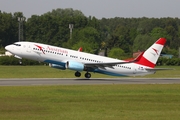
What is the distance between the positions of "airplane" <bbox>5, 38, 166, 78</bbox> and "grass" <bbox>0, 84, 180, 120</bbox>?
13337mm

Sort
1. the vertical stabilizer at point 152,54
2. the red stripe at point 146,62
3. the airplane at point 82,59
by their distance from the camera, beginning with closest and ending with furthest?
1. the airplane at point 82,59
2. the vertical stabilizer at point 152,54
3. the red stripe at point 146,62

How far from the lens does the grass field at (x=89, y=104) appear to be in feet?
82.8

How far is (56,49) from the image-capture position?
52969mm

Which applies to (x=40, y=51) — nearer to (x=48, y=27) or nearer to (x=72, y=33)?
(x=72, y=33)

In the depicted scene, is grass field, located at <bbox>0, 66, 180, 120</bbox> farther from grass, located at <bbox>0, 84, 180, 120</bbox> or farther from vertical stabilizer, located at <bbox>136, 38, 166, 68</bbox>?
vertical stabilizer, located at <bbox>136, 38, 166, 68</bbox>

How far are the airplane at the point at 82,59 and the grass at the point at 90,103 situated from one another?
43.8 ft

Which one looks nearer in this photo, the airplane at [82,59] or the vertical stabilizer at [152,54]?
the airplane at [82,59]

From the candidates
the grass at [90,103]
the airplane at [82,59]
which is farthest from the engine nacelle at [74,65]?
the grass at [90,103]

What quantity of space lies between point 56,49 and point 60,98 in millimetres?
20779

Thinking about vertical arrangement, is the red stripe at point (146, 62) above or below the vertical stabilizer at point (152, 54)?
below

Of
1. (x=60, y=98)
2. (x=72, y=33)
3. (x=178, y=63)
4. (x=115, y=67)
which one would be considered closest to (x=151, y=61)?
(x=115, y=67)

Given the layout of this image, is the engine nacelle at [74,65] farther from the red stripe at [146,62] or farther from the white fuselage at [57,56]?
the red stripe at [146,62]

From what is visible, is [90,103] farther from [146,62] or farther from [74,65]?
[146,62]

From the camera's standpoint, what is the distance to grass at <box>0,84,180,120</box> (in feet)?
82.9
